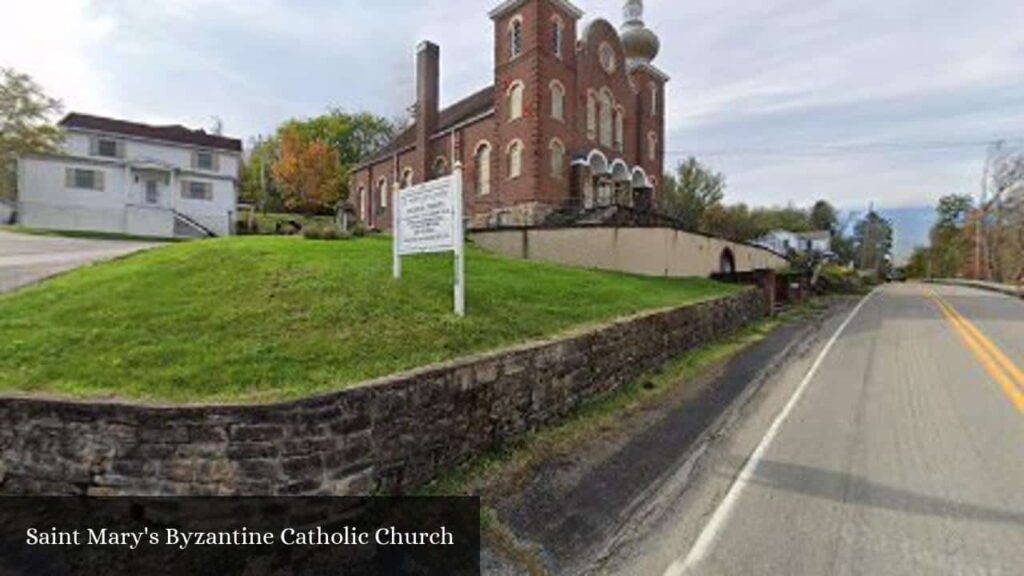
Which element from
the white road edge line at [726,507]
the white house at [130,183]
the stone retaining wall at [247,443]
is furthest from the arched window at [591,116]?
the stone retaining wall at [247,443]

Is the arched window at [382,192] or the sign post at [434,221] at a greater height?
the arched window at [382,192]

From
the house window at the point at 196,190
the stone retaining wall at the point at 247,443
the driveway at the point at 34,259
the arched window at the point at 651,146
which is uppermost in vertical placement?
the arched window at the point at 651,146

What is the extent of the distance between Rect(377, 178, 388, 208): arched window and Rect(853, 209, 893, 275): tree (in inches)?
3114

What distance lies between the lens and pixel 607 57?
36.5 metres

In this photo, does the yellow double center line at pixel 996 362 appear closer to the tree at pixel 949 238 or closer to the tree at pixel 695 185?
the tree at pixel 695 185

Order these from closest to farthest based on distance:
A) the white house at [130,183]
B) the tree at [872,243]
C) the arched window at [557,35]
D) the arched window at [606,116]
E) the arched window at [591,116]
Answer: the arched window at [557,35] < the white house at [130,183] < the arched window at [591,116] < the arched window at [606,116] < the tree at [872,243]

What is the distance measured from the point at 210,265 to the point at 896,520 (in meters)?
9.29

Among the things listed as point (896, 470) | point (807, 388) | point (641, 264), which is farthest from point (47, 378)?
point (641, 264)

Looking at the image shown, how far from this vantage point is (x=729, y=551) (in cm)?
441

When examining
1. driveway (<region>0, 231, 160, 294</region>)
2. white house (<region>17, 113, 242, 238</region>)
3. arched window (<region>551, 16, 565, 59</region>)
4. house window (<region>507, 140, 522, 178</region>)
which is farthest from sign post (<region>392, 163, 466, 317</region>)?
white house (<region>17, 113, 242, 238</region>)

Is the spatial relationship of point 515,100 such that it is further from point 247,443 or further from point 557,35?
point 247,443

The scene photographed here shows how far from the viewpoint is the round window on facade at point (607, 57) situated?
1416 inches

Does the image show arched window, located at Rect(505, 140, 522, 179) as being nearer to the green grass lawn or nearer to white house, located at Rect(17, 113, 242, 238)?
white house, located at Rect(17, 113, 242, 238)

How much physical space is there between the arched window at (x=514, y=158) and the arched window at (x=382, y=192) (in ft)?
52.6
